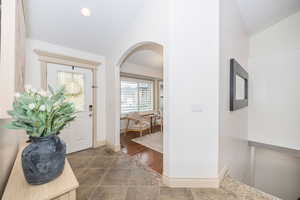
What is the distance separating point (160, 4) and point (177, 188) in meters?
2.71

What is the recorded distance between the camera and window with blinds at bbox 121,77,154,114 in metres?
4.65

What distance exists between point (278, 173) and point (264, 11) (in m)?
3.68

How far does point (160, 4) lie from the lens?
73.4 inches

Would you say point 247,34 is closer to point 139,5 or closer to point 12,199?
point 139,5

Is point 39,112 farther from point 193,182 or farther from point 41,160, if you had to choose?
point 193,182

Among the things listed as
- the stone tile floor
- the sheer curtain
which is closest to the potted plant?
the sheer curtain

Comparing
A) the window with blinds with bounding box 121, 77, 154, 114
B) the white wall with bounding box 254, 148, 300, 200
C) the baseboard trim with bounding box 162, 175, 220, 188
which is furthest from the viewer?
the window with blinds with bounding box 121, 77, 154, 114

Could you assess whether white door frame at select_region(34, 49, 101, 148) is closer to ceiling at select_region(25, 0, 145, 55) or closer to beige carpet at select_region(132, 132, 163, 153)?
ceiling at select_region(25, 0, 145, 55)

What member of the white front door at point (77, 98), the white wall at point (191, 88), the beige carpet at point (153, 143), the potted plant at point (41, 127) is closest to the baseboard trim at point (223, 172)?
the white wall at point (191, 88)

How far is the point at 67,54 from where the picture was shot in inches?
103

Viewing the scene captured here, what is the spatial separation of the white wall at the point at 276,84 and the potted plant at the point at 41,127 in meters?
4.02

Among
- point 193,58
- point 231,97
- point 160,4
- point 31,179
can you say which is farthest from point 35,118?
point 231,97

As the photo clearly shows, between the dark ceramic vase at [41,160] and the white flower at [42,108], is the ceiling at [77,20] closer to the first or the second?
the white flower at [42,108]

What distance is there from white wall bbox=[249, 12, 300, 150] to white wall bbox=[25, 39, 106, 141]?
12.7 feet
